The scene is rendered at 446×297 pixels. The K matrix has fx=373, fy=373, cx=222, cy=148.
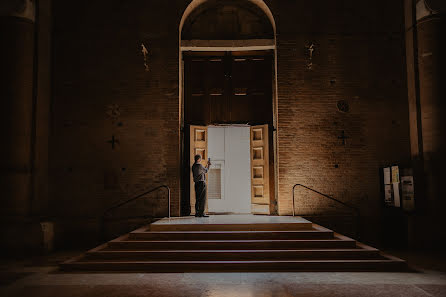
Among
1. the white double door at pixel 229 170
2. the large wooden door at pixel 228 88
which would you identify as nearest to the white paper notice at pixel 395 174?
the large wooden door at pixel 228 88

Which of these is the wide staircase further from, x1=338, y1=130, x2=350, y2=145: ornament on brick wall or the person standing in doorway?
x1=338, y1=130, x2=350, y2=145: ornament on brick wall

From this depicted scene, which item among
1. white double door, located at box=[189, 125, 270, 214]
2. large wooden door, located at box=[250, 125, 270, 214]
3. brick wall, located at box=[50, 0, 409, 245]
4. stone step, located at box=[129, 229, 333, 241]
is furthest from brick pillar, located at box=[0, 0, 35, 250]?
white double door, located at box=[189, 125, 270, 214]

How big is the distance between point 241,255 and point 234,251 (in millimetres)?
152

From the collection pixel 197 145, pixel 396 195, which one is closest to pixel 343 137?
pixel 396 195

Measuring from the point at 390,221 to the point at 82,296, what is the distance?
7.59 meters

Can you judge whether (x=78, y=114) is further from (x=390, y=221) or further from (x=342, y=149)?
(x=390, y=221)

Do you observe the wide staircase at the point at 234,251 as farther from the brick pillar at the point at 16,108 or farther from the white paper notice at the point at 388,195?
the brick pillar at the point at 16,108

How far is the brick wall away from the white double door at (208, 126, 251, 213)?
13.9ft

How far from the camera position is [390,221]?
949 cm

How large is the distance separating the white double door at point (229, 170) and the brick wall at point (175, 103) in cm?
425

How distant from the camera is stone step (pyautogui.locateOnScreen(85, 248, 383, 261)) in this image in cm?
682

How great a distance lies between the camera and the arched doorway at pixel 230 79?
1044 centimetres

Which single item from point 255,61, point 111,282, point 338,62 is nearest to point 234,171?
point 255,61

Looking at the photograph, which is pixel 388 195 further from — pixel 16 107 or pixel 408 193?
pixel 16 107
